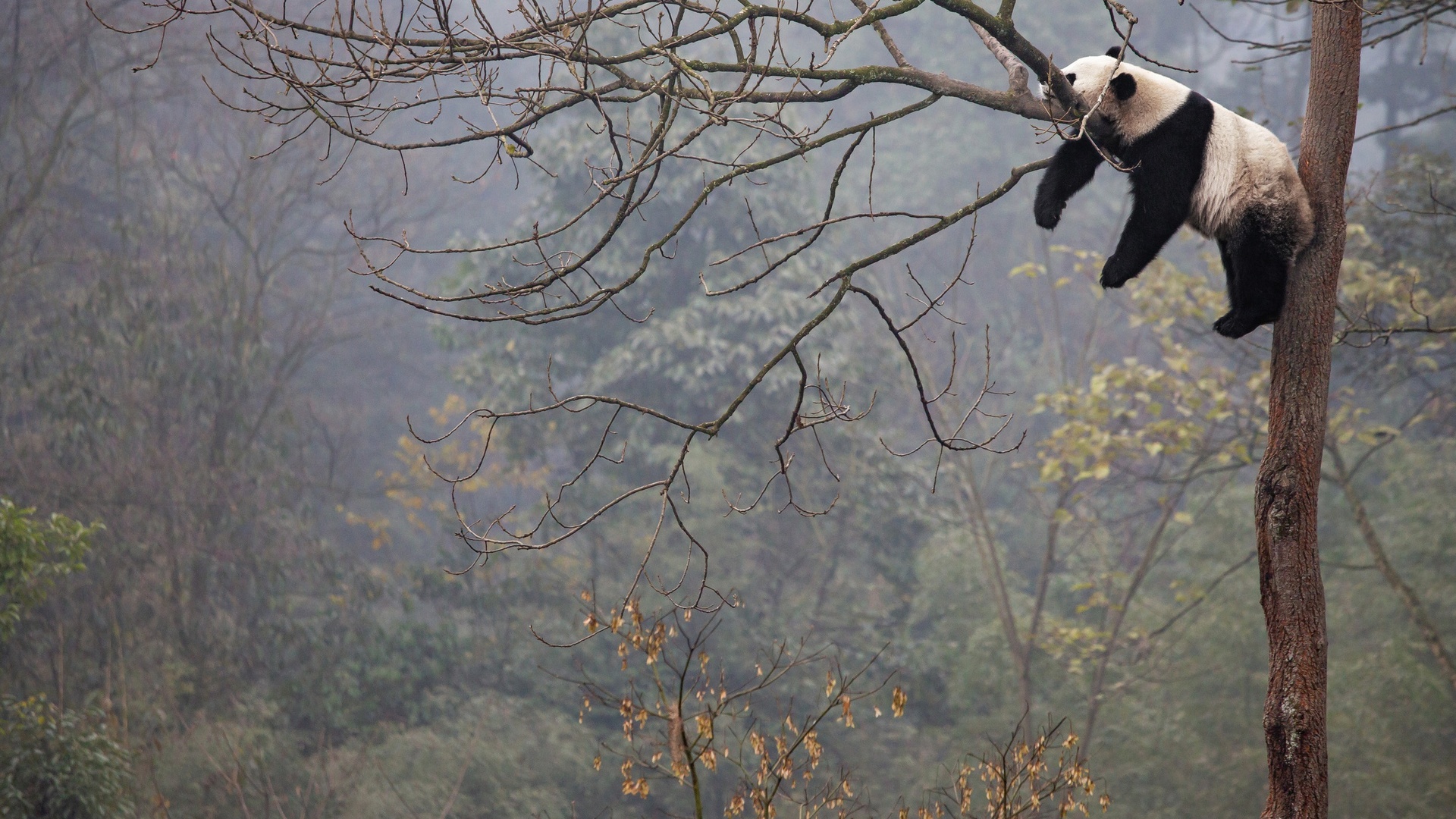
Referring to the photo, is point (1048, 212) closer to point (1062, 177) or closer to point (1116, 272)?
point (1062, 177)

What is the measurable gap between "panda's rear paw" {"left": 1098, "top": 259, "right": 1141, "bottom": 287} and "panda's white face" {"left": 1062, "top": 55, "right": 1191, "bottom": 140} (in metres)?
0.34

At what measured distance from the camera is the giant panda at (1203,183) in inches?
102

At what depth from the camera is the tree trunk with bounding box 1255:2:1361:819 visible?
2.35 metres

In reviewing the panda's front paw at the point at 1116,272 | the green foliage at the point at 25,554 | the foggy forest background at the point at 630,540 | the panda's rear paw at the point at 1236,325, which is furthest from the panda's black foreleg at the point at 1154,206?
the green foliage at the point at 25,554

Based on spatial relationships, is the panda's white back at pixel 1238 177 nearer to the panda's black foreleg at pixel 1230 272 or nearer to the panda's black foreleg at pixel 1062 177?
the panda's black foreleg at pixel 1230 272

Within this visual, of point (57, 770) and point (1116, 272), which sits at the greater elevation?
point (1116, 272)

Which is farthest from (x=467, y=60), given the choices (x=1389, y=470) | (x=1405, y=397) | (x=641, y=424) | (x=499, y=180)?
(x=499, y=180)

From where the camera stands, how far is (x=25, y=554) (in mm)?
5543

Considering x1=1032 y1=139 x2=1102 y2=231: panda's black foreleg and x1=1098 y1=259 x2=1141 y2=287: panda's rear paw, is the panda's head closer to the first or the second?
x1=1032 y1=139 x2=1102 y2=231: panda's black foreleg

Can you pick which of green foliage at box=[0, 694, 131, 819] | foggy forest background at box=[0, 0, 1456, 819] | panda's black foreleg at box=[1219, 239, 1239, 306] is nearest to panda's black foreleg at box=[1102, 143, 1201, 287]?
panda's black foreleg at box=[1219, 239, 1239, 306]

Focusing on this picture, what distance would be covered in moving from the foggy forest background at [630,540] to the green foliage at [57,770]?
0.11 feet

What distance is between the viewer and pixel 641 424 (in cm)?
1048

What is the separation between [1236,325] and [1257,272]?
17cm

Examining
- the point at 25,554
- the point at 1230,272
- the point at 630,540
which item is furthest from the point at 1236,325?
the point at 630,540
